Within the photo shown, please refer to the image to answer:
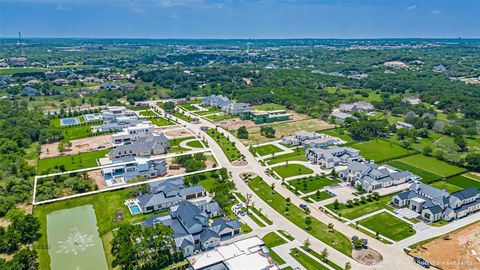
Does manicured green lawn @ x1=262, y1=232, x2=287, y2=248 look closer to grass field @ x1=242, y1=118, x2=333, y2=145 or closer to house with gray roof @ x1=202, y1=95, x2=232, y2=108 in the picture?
grass field @ x1=242, y1=118, x2=333, y2=145

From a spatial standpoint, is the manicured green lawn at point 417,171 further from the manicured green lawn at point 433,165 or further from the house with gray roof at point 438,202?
the house with gray roof at point 438,202

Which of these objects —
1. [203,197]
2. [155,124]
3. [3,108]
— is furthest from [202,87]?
[203,197]

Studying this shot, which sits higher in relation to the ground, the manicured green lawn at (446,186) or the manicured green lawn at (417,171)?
the manicured green lawn at (417,171)

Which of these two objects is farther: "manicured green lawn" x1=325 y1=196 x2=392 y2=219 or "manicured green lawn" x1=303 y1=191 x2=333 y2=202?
"manicured green lawn" x1=303 y1=191 x2=333 y2=202

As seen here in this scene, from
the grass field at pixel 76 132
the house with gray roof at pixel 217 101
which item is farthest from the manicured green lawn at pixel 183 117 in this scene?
the grass field at pixel 76 132

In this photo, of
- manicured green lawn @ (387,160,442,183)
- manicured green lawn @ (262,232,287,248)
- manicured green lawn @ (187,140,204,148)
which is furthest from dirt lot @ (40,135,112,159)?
manicured green lawn @ (387,160,442,183)
